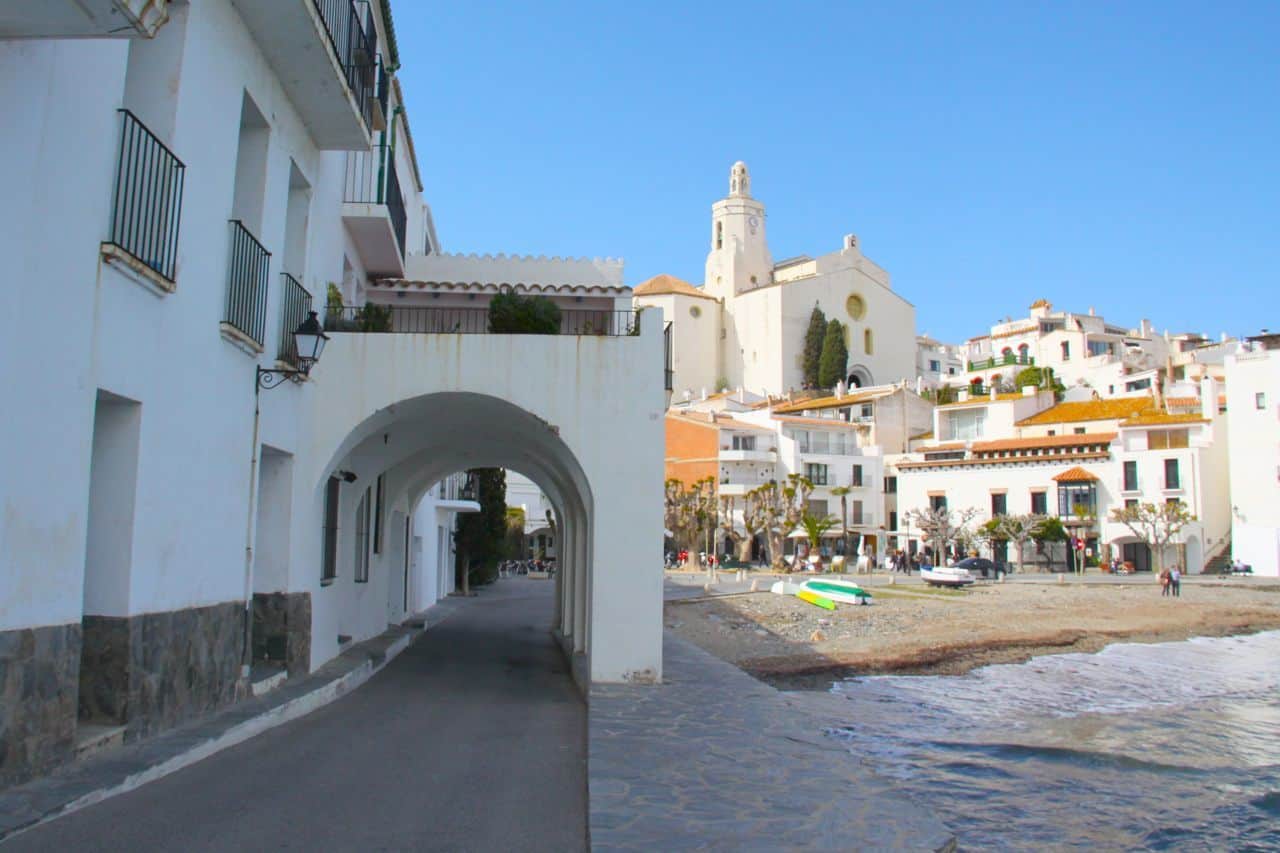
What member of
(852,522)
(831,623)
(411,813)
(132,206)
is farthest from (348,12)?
(852,522)

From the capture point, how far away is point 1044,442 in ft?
197

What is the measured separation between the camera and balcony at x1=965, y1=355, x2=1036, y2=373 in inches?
3768

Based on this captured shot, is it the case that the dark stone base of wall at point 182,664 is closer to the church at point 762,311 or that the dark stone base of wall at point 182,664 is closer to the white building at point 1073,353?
the white building at point 1073,353

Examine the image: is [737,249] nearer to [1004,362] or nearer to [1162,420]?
[1004,362]

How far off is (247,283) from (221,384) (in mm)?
1179

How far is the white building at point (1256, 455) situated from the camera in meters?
51.3

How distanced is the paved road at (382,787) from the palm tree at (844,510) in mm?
55980

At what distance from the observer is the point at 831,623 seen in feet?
99.7

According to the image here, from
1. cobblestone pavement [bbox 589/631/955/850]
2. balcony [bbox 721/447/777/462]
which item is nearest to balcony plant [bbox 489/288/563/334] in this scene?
cobblestone pavement [bbox 589/631/955/850]

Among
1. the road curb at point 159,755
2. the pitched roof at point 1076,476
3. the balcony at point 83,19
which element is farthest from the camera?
the pitched roof at point 1076,476

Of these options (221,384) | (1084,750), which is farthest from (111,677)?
(1084,750)

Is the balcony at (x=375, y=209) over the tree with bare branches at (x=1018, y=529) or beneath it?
Answer: over

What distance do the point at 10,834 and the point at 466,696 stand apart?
768cm

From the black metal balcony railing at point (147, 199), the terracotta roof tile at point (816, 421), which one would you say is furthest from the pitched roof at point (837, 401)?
the black metal balcony railing at point (147, 199)
